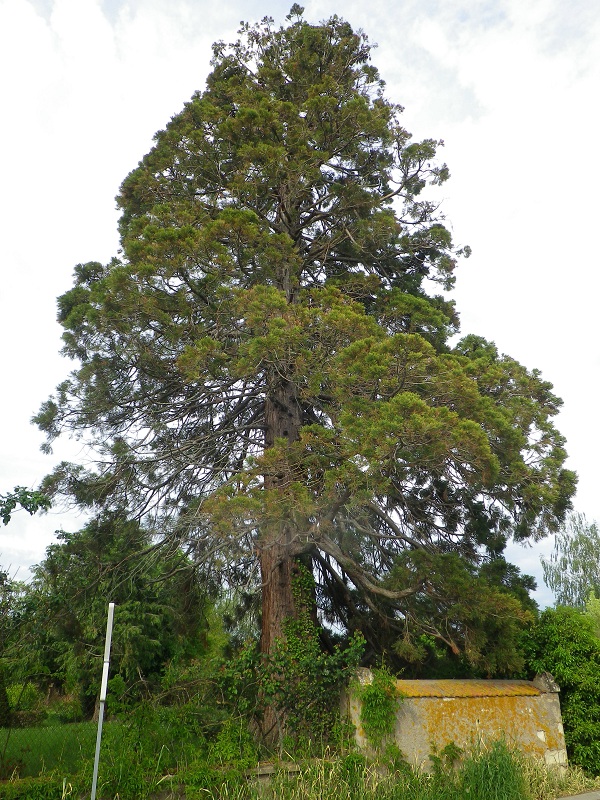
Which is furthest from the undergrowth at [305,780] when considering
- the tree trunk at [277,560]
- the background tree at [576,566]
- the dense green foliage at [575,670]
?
the background tree at [576,566]

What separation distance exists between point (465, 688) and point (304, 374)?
4.60m

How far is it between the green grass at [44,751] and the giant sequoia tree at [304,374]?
2768 mm

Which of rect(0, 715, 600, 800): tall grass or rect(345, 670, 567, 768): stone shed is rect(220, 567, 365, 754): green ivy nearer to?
rect(345, 670, 567, 768): stone shed

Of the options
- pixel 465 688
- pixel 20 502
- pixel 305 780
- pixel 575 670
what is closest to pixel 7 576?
pixel 20 502

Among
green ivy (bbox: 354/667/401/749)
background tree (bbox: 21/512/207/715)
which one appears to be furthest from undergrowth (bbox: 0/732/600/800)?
background tree (bbox: 21/512/207/715)

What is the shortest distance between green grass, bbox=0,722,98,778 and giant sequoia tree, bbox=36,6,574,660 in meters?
2.77

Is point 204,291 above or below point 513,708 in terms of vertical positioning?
above

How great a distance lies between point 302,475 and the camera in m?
8.46

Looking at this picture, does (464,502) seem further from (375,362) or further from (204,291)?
(204,291)

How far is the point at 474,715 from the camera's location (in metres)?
7.66

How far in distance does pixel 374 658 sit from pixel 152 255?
284 inches

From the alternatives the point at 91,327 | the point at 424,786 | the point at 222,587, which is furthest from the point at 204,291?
the point at 424,786

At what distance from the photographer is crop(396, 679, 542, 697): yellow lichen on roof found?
7414 mm

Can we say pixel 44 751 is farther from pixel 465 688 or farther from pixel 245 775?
pixel 465 688
